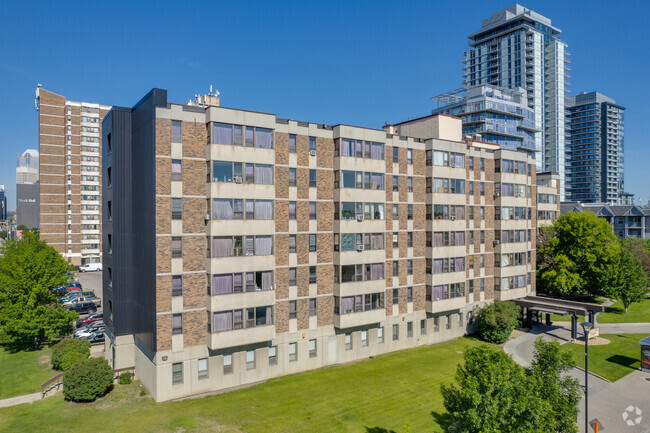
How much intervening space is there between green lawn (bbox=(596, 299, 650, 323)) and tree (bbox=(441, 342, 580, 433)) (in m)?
44.0

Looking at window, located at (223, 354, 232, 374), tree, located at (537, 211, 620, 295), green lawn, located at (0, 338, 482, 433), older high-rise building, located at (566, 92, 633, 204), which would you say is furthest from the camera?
older high-rise building, located at (566, 92, 633, 204)

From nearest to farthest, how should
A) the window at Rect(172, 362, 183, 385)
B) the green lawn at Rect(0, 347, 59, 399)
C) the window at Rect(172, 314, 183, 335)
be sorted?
the window at Rect(172, 362, 183, 385) < the window at Rect(172, 314, 183, 335) < the green lawn at Rect(0, 347, 59, 399)

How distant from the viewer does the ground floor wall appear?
30.2 metres

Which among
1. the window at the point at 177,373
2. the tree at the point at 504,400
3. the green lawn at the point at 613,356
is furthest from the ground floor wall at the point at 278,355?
the tree at the point at 504,400

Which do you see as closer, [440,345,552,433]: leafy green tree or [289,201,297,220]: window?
[440,345,552,433]: leafy green tree

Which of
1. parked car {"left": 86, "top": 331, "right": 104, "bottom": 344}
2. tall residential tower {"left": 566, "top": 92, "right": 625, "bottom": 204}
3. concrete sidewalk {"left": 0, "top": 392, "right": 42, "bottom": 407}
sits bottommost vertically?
concrete sidewalk {"left": 0, "top": 392, "right": 42, "bottom": 407}

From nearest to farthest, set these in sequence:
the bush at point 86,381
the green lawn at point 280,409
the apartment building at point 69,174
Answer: the green lawn at point 280,409, the bush at point 86,381, the apartment building at point 69,174

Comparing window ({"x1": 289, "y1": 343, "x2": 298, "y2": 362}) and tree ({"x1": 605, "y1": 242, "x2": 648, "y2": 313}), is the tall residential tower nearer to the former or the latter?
tree ({"x1": 605, "y1": 242, "x2": 648, "y2": 313})

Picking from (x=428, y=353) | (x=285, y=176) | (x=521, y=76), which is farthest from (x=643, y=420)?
(x=521, y=76)

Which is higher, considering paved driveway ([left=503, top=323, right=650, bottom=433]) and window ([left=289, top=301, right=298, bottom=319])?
→ window ([left=289, top=301, right=298, bottom=319])

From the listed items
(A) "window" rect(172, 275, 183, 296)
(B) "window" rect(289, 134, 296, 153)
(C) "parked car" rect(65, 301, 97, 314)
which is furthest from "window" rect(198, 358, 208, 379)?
(C) "parked car" rect(65, 301, 97, 314)

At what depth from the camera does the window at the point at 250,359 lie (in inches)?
1299

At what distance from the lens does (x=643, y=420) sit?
27.8 meters

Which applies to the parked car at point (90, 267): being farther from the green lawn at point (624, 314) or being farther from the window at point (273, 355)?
the green lawn at point (624, 314)
